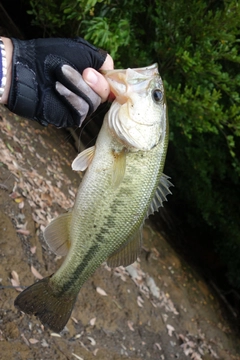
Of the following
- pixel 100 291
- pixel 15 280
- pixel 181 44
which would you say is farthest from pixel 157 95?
pixel 181 44

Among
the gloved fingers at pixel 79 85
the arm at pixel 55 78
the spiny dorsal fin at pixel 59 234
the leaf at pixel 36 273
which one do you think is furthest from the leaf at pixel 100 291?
the gloved fingers at pixel 79 85

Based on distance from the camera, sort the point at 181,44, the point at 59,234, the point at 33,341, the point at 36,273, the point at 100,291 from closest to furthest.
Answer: the point at 59,234 < the point at 33,341 < the point at 36,273 < the point at 100,291 < the point at 181,44

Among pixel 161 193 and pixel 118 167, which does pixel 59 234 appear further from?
pixel 161 193

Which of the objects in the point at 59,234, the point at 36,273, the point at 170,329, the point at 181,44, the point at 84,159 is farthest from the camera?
the point at 170,329

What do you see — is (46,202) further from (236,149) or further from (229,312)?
(229,312)

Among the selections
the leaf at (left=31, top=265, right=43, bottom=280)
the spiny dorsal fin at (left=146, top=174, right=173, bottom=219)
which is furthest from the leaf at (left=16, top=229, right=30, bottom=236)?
the spiny dorsal fin at (left=146, top=174, right=173, bottom=219)

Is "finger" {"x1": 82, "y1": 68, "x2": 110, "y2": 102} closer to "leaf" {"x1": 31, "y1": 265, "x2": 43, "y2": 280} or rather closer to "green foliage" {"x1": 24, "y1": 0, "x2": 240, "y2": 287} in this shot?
"leaf" {"x1": 31, "y1": 265, "x2": 43, "y2": 280}

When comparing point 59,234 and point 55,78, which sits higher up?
point 55,78

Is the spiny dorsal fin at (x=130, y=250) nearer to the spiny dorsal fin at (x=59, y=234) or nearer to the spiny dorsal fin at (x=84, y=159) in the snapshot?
the spiny dorsal fin at (x=59, y=234)
